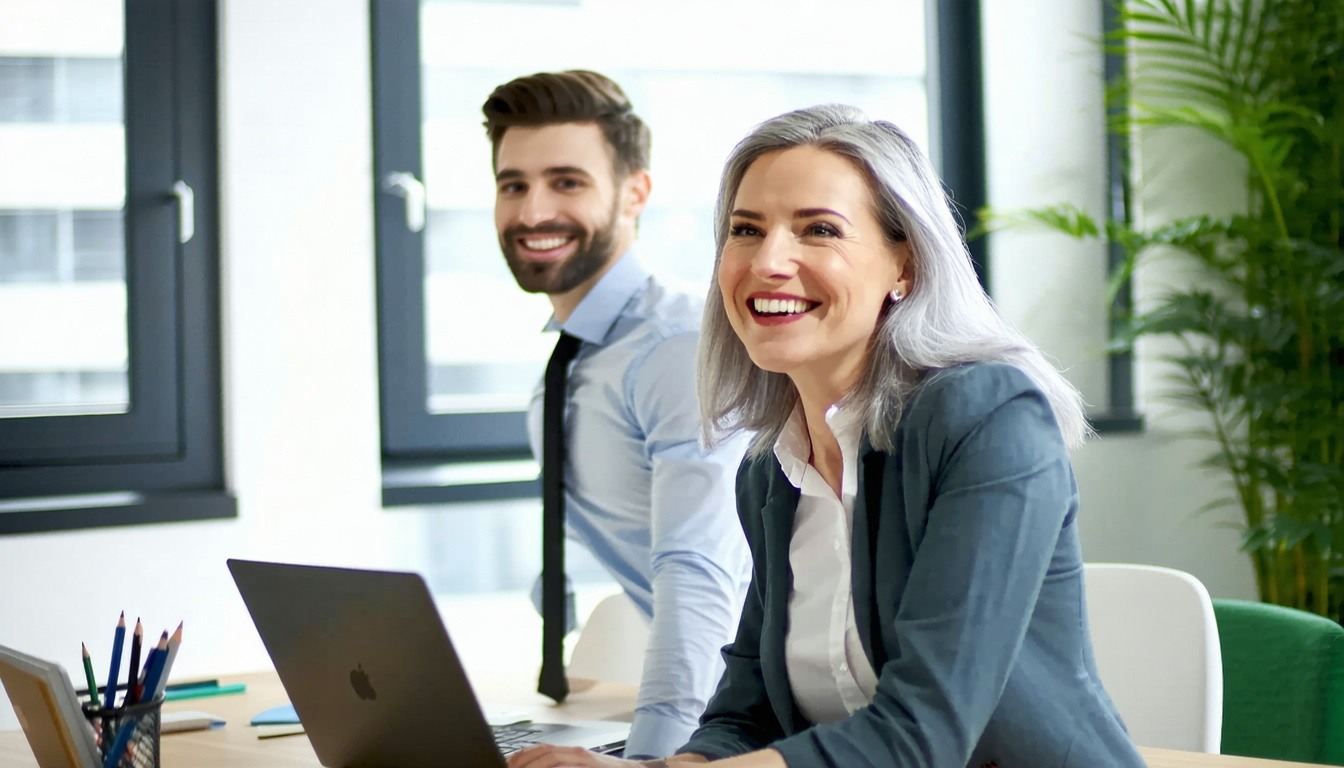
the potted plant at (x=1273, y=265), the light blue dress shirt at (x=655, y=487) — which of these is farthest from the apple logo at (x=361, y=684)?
the potted plant at (x=1273, y=265)

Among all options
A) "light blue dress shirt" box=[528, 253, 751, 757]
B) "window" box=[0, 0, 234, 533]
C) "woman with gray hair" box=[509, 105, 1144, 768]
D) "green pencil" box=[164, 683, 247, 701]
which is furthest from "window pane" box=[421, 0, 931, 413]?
"woman with gray hair" box=[509, 105, 1144, 768]

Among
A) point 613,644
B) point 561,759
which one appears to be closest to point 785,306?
point 561,759

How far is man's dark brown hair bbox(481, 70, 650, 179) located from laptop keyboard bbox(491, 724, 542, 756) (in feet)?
3.19

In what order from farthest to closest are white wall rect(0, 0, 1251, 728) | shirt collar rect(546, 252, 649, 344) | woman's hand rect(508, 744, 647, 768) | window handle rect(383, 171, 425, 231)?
window handle rect(383, 171, 425, 231)
white wall rect(0, 0, 1251, 728)
shirt collar rect(546, 252, 649, 344)
woman's hand rect(508, 744, 647, 768)

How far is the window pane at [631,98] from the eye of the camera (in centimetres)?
351

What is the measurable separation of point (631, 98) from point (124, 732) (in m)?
2.63

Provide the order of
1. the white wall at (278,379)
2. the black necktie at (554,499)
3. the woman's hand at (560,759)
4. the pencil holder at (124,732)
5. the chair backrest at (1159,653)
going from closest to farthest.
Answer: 1. the woman's hand at (560,759)
2. the pencil holder at (124,732)
3. the chair backrest at (1159,653)
4. the black necktie at (554,499)
5. the white wall at (278,379)

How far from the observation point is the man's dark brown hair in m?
2.29

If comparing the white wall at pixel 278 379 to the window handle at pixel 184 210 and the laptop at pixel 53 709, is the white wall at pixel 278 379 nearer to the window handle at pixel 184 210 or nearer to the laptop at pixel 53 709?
the window handle at pixel 184 210

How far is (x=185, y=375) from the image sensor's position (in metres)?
3.09

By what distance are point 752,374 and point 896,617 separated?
1.34 ft

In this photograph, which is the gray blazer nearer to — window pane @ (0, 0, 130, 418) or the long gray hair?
the long gray hair

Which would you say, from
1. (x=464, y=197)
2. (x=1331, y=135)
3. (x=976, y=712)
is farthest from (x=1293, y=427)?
(x=976, y=712)

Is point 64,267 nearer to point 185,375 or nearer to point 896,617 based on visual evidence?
point 185,375
